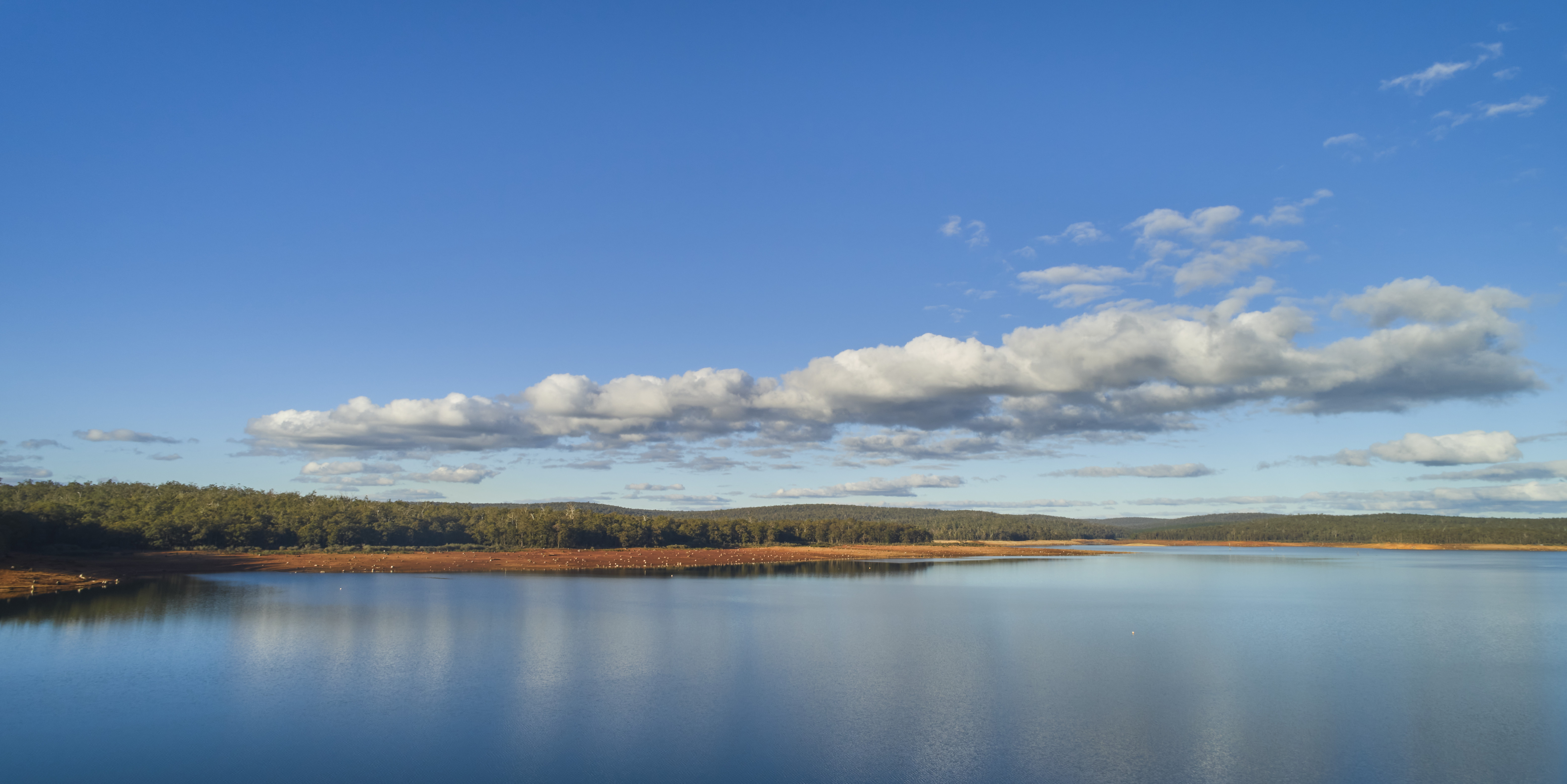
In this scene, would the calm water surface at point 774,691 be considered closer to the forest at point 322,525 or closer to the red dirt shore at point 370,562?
the red dirt shore at point 370,562

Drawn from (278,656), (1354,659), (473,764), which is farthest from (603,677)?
(1354,659)

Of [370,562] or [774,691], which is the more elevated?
[774,691]

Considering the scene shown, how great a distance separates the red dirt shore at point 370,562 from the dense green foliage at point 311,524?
582 cm

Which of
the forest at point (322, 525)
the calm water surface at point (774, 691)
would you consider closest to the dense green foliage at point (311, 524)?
the forest at point (322, 525)

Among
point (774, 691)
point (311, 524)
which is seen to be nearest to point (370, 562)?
point (311, 524)

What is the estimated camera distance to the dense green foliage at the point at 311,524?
9362cm

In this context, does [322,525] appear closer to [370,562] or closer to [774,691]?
[370,562]

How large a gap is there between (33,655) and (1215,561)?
13585 cm

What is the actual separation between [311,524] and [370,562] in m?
28.1

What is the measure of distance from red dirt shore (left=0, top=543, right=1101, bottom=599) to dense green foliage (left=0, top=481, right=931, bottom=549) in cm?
582

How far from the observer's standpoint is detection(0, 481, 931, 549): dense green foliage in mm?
93625

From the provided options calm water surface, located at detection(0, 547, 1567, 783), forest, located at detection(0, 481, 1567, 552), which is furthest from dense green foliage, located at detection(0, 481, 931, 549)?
calm water surface, located at detection(0, 547, 1567, 783)

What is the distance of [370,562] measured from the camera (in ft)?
305

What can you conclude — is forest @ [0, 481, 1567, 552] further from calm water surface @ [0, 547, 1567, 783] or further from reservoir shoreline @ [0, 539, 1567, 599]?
calm water surface @ [0, 547, 1567, 783]
